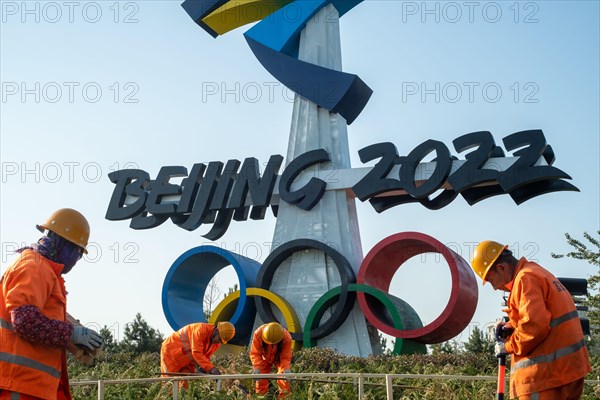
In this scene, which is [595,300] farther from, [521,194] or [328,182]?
[328,182]

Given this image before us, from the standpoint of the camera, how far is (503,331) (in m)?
5.79

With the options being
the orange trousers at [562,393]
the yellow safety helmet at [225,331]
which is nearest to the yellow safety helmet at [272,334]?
the yellow safety helmet at [225,331]

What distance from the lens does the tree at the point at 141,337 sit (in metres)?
30.0

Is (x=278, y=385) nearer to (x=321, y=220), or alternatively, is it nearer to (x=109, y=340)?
(x=321, y=220)

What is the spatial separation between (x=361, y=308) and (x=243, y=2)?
8.90 m

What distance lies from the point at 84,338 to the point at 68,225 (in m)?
0.76

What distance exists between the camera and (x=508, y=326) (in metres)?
5.78

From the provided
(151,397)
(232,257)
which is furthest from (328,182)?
(151,397)

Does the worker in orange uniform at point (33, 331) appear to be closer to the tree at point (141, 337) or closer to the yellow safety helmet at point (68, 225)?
the yellow safety helmet at point (68, 225)

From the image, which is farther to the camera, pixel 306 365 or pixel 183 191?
pixel 183 191

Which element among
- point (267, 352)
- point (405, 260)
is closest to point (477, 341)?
point (405, 260)

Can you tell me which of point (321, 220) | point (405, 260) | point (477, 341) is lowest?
point (477, 341)

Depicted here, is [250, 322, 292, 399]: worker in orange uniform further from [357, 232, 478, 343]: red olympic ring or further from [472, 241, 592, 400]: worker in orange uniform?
[357, 232, 478, 343]: red olympic ring

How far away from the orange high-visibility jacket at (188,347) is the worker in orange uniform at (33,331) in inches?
221
